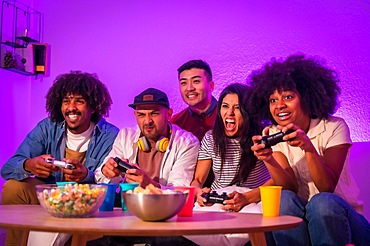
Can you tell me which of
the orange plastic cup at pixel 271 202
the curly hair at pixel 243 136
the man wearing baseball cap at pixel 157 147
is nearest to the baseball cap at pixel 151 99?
the man wearing baseball cap at pixel 157 147

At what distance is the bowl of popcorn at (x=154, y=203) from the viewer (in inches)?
66.7

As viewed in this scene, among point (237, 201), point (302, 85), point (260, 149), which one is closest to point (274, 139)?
point (260, 149)

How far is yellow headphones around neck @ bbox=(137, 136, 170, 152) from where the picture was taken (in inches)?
121

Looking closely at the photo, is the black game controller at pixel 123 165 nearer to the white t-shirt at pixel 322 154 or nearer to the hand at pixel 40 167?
the hand at pixel 40 167

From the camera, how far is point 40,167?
10.3 feet

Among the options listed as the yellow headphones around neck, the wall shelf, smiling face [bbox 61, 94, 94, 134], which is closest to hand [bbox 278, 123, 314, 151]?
the yellow headphones around neck

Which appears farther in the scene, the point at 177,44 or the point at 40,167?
the point at 177,44

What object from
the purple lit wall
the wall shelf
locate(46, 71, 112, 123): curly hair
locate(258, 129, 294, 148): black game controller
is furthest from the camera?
the wall shelf

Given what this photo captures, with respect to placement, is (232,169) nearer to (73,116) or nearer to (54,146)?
(73,116)

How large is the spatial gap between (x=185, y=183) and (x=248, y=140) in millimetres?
414

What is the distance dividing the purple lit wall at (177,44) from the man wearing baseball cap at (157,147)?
43.6 inches

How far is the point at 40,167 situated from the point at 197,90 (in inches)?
46.8

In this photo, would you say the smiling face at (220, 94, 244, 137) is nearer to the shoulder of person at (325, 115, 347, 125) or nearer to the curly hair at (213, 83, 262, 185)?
the curly hair at (213, 83, 262, 185)

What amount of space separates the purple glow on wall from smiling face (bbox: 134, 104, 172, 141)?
1.12 metres
